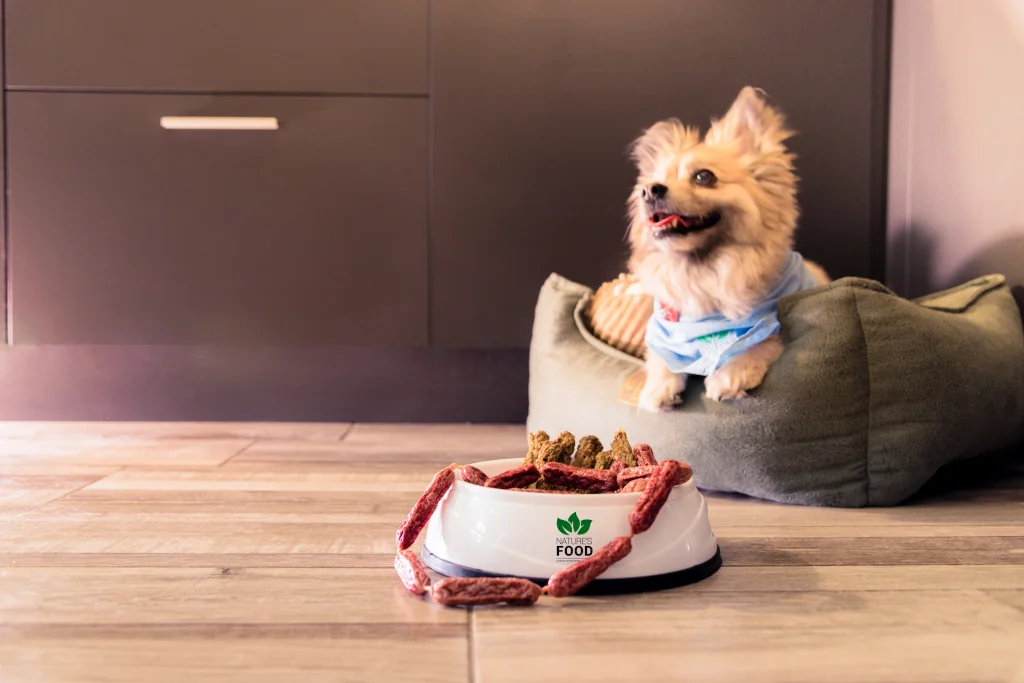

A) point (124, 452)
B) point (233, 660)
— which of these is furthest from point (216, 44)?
point (233, 660)

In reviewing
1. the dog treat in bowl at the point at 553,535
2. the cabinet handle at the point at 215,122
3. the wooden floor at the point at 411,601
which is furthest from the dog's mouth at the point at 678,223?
the cabinet handle at the point at 215,122

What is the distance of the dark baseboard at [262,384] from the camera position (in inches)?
91.7

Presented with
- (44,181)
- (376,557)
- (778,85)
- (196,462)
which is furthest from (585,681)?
(44,181)

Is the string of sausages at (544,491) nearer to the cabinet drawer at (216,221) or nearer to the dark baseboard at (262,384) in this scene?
the cabinet drawer at (216,221)

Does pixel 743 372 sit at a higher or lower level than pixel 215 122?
lower

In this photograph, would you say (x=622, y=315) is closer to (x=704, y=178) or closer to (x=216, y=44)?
(x=704, y=178)

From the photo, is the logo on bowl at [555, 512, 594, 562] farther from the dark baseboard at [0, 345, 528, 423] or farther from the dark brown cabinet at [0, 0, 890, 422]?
the dark baseboard at [0, 345, 528, 423]

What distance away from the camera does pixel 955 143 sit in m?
1.93

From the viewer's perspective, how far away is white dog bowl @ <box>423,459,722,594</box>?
0.87 m

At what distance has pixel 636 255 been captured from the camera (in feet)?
5.18

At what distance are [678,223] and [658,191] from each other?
7cm

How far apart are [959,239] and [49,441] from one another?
2.16 m

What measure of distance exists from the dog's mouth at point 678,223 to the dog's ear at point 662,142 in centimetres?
16

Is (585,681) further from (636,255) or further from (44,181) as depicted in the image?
(44,181)
